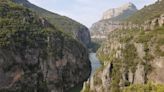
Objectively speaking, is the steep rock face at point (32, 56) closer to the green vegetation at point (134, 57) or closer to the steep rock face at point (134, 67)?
the steep rock face at point (134, 67)

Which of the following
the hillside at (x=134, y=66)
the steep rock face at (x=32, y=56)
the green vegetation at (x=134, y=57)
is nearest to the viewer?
the hillside at (x=134, y=66)

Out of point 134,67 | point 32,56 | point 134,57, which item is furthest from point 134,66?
point 32,56

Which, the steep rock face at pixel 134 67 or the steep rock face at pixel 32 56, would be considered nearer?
the steep rock face at pixel 134 67

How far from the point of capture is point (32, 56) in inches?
5020

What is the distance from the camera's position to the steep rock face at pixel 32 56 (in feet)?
388

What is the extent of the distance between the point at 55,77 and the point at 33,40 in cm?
1436

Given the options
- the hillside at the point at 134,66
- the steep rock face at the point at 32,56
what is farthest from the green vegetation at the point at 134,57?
the steep rock face at the point at 32,56

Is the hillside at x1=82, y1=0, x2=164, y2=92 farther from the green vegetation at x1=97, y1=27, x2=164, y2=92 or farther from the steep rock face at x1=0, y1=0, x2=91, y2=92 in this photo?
the steep rock face at x1=0, y1=0, x2=91, y2=92

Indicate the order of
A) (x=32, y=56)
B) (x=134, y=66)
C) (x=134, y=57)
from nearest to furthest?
(x=134, y=66), (x=134, y=57), (x=32, y=56)

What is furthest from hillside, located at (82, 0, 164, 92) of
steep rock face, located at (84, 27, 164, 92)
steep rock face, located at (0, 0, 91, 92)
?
steep rock face, located at (0, 0, 91, 92)

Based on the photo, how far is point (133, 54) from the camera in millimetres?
102938

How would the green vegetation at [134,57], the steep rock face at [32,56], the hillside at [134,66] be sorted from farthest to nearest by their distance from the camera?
the steep rock face at [32,56], the green vegetation at [134,57], the hillside at [134,66]

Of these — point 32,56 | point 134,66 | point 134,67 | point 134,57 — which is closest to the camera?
point 134,67

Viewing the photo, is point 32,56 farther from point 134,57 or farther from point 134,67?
point 134,67
